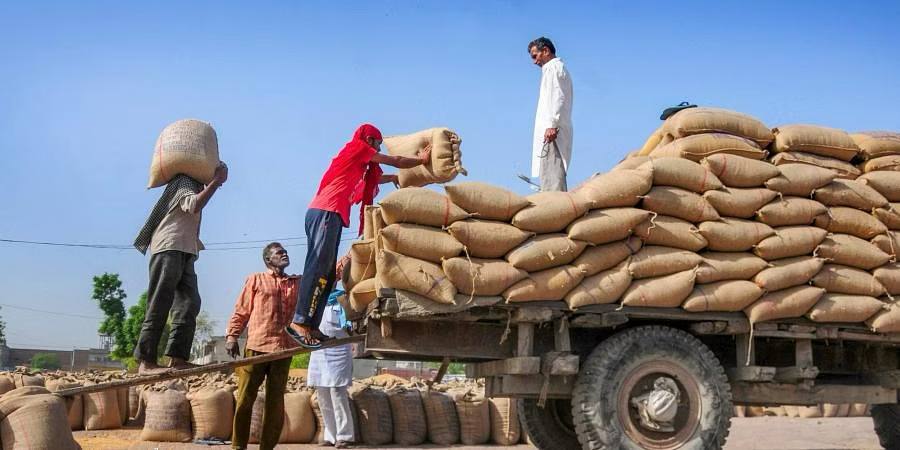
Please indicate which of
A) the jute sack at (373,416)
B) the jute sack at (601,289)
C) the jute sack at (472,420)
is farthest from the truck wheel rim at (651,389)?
the jute sack at (472,420)

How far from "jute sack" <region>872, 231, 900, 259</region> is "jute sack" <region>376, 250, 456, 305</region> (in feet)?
9.65

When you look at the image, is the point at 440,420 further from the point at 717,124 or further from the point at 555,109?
the point at 717,124

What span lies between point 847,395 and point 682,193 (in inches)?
74.4

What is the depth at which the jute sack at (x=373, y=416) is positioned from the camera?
364 inches

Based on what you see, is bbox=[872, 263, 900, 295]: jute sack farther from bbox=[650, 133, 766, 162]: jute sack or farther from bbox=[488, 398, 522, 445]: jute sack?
bbox=[488, 398, 522, 445]: jute sack

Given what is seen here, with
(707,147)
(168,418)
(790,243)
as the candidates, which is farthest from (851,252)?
(168,418)

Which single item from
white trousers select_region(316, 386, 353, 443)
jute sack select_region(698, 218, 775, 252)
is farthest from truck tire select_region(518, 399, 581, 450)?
white trousers select_region(316, 386, 353, 443)

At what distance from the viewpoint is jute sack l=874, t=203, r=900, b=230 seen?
596cm

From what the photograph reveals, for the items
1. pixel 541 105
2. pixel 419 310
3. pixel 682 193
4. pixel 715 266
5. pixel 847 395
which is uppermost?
pixel 541 105

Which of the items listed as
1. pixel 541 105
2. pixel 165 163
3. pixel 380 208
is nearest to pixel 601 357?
pixel 380 208

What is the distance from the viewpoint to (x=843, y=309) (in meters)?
5.64

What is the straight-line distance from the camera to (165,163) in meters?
5.76

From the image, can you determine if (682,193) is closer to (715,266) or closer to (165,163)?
(715,266)

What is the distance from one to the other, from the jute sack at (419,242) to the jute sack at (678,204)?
1.27 meters
